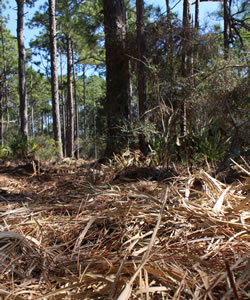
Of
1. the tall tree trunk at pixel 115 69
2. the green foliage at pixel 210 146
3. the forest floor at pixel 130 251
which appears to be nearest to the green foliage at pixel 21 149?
the tall tree trunk at pixel 115 69

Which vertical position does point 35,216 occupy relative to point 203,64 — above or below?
below

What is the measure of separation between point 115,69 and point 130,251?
428cm

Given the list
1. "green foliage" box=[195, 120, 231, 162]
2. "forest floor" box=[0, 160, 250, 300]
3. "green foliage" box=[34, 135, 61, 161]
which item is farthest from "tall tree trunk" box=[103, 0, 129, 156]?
"forest floor" box=[0, 160, 250, 300]

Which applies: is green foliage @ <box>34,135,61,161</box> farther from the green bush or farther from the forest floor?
the forest floor

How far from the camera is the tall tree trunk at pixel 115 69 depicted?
14.1ft

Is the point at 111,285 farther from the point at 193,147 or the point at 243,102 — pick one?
the point at 243,102

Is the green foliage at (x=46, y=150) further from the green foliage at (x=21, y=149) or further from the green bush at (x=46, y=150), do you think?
the green foliage at (x=21, y=149)

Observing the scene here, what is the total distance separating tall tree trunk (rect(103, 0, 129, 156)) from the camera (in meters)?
4.30

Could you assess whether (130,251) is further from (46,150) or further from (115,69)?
(46,150)

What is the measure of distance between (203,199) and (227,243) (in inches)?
14.8

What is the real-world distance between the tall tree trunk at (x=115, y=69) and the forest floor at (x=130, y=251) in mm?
3218

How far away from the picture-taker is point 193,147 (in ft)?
8.80

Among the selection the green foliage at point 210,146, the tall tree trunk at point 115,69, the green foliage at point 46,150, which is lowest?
the green foliage at point 46,150

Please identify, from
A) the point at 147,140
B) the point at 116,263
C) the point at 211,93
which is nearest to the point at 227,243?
the point at 116,263
